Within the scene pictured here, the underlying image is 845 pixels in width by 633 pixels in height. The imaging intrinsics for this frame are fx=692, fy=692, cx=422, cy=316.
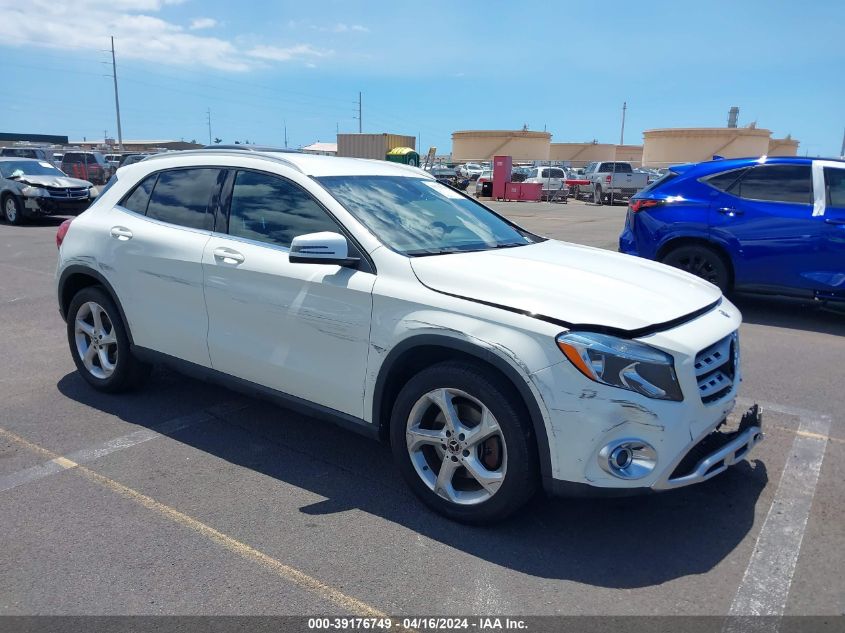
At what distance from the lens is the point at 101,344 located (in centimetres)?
498

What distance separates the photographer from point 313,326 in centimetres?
366

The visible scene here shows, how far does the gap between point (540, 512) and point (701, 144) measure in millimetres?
73093

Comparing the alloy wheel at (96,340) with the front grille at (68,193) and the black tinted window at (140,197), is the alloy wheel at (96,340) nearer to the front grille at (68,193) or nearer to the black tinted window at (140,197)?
the black tinted window at (140,197)

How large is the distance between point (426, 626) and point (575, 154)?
90732mm

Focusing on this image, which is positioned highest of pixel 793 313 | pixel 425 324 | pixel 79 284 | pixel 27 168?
pixel 27 168

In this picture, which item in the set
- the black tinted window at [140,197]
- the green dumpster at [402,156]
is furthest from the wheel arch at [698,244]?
the green dumpster at [402,156]

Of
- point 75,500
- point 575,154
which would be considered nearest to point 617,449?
point 75,500

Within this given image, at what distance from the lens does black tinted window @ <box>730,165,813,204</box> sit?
7.44m

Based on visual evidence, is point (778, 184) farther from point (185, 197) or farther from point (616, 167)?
point (616, 167)

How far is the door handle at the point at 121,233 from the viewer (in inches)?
183

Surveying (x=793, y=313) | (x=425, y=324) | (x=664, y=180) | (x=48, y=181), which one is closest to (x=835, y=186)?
(x=793, y=313)

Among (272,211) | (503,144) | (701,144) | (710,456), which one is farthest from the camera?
(503,144)

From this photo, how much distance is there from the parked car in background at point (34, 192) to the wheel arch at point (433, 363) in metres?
15.9

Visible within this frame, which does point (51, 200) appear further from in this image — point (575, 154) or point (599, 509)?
point (575, 154)
